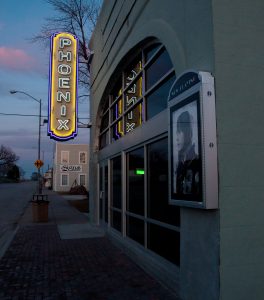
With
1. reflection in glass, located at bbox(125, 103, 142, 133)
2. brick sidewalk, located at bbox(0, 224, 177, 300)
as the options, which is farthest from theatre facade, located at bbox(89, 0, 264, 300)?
reflection in glass, located at bbox(125, 103, 142, 133)

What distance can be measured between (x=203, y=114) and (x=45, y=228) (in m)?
10.4

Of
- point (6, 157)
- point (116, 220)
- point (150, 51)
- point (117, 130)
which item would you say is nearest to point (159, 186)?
point (150, 51)

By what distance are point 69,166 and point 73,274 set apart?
4729 cm

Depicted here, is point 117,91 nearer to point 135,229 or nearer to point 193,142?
point 135,229

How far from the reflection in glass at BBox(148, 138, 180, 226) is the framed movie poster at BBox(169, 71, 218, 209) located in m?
Answer: 1.11

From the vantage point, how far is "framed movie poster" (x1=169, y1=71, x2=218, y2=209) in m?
4.18

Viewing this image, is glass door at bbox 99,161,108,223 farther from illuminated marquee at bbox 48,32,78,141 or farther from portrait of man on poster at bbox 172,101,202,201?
portrait of man on poster at bbox 172,101,202,201

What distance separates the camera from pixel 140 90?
27.1ft

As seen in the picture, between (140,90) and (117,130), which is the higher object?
(140,90)

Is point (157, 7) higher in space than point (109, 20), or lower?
lower

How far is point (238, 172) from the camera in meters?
4.29

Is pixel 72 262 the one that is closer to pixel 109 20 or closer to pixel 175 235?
pixel 175 235

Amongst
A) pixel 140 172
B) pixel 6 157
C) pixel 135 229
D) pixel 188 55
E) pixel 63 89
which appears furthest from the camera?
pixel 6 157

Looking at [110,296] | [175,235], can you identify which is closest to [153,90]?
[175,235]
